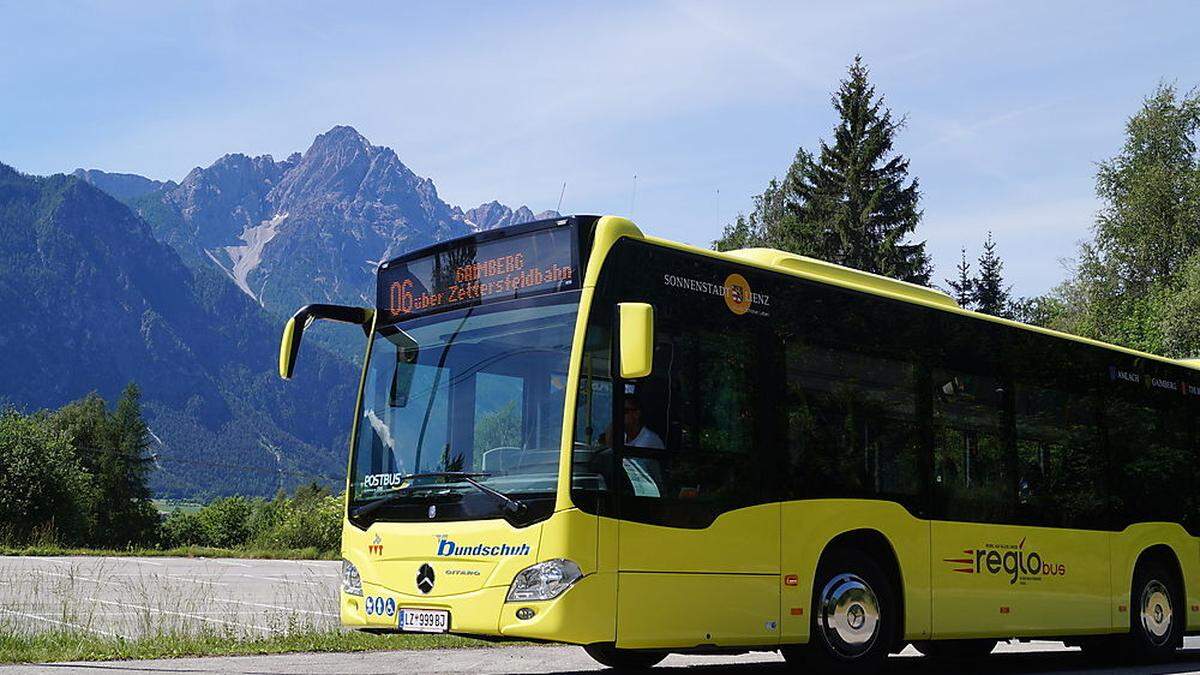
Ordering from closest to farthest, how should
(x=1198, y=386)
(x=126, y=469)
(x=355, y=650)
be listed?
(x=355, y=650), (x=1198, y=386), (x=126, y=469)

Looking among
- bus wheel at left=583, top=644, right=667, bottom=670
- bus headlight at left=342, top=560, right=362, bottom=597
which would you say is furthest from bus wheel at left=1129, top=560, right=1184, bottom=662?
bus headlight at left=342, top=560, right=362, bottom=597

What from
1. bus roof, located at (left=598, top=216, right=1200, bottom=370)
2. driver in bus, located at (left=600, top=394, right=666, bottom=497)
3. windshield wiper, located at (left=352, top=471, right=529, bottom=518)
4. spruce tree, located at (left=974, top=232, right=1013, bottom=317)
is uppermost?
spruce tree, located at (left=974, top=232, right=1013, bottom=317)

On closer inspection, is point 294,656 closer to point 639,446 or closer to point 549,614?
point 549,614

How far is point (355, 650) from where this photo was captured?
497 inches

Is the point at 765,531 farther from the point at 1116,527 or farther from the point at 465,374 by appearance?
the point at 1116,527

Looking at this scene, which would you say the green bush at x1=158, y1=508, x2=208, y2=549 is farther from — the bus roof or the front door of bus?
the front door of bus

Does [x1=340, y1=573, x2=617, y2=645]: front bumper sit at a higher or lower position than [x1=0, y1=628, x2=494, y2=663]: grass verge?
higher

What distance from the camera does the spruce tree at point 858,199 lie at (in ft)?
174

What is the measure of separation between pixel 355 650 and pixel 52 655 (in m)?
2.80

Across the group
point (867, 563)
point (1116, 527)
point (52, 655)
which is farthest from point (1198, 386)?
point (52, 655)

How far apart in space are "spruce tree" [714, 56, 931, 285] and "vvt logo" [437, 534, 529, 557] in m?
45.1

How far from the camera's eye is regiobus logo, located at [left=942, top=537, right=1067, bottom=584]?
442 inches

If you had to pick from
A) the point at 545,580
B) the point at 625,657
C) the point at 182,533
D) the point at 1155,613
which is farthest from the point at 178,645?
the point at 182,533

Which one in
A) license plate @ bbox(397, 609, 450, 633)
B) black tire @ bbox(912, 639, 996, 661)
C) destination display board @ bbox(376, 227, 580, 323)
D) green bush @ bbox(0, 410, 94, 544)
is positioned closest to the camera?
license plate @ bbox(397, 609, 450, 633)
